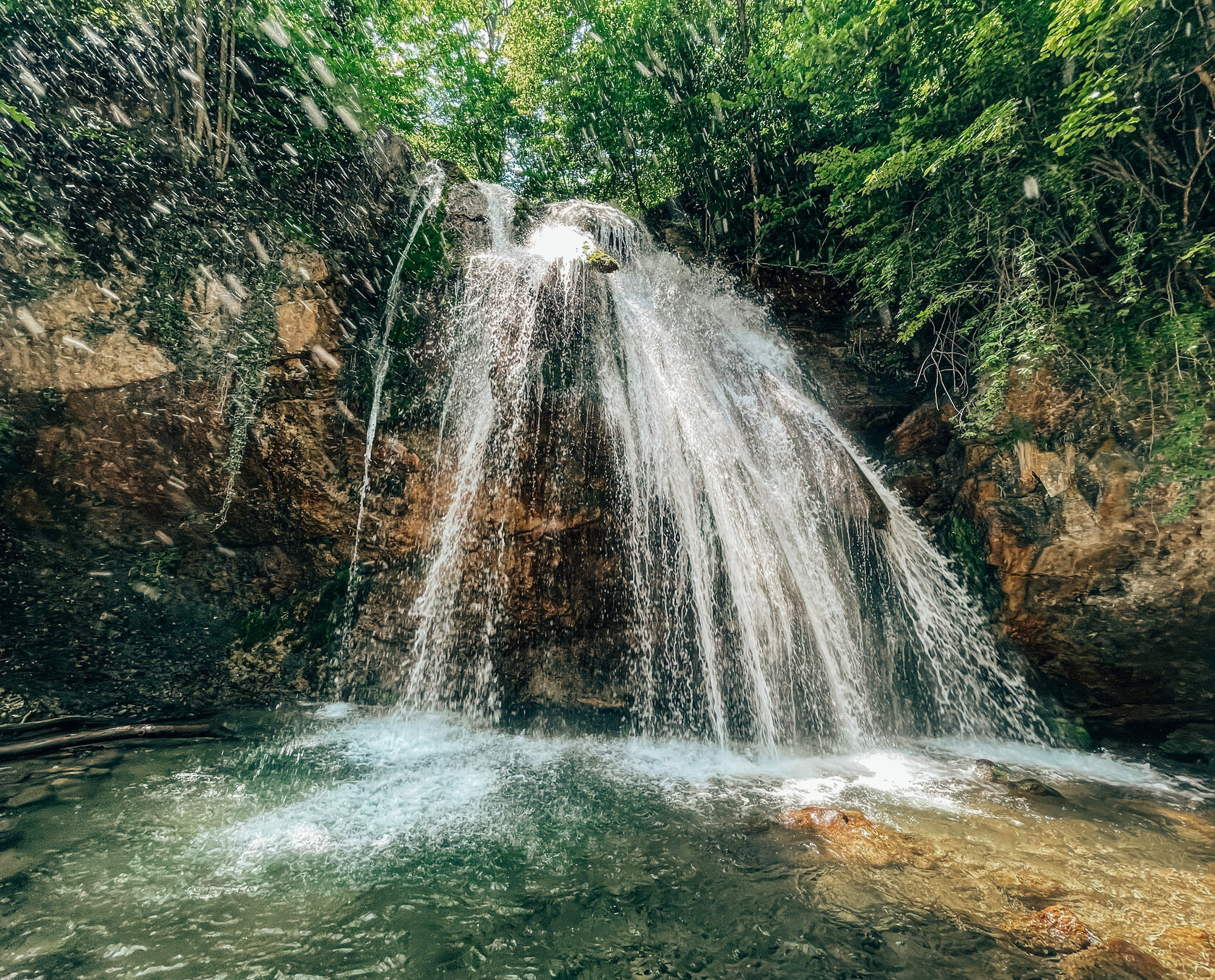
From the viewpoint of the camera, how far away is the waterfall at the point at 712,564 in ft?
18.3

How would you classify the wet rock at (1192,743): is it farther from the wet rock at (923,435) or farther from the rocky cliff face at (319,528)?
the wet rock at (923,435)

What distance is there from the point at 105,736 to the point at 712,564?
6242 millimetres

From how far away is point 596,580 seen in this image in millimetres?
5879

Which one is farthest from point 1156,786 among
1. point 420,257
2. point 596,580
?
point 420,257

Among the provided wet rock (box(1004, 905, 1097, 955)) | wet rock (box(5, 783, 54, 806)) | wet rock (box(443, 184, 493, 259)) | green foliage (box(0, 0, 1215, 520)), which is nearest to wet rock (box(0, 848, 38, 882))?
wet rock (box(5, 783, 54, 806))

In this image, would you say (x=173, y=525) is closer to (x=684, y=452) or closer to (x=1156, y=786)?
(x=684, y=452)

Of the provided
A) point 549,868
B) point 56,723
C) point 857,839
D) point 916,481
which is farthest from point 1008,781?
point 56,723

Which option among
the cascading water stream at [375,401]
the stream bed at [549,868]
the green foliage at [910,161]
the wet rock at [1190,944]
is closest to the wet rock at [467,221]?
the green foliage at [910,161]

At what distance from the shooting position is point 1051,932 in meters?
2.41

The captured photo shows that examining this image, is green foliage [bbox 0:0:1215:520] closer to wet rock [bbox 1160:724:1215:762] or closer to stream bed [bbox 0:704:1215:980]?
wet rock [bbox 1160:724:1215:762]

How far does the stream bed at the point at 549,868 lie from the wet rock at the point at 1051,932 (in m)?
0.07

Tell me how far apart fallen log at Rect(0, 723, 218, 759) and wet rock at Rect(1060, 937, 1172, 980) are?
6486mm

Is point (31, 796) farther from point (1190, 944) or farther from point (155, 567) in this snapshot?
point (1190, 944)

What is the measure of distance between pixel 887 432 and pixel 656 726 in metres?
5.40
